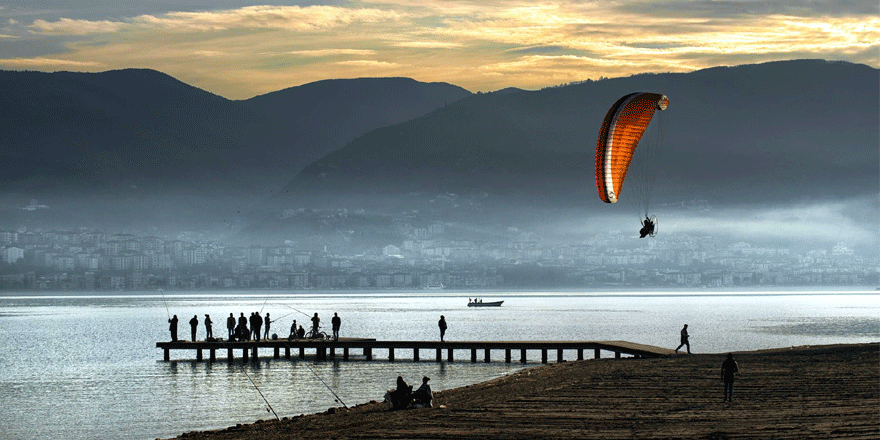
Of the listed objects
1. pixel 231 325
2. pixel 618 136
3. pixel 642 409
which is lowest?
pixel 642 409

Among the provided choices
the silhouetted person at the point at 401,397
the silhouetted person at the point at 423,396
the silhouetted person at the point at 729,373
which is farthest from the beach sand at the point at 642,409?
the silhouetted person at the point at 401,397

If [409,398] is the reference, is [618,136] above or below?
above

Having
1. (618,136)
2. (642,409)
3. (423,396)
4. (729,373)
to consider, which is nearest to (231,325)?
(618,136)

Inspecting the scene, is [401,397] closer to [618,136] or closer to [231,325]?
[618,136]

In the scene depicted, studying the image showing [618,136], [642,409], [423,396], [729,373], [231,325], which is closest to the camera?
A: [642,409]

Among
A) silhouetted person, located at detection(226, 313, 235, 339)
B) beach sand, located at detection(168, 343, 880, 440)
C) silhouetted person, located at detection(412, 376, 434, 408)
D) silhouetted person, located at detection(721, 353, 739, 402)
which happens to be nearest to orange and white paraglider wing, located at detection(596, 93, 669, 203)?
beach sand, located at detection(168, 343, 880, 440)

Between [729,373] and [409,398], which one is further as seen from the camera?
[409,398]

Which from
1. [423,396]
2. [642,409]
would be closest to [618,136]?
[423,396]

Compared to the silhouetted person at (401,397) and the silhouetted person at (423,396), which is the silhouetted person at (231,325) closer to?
the silhouetted person at (401,397)

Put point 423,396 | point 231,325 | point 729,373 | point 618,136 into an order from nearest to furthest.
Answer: point 729,373, point 423,396, point 618,136, point 231,325
